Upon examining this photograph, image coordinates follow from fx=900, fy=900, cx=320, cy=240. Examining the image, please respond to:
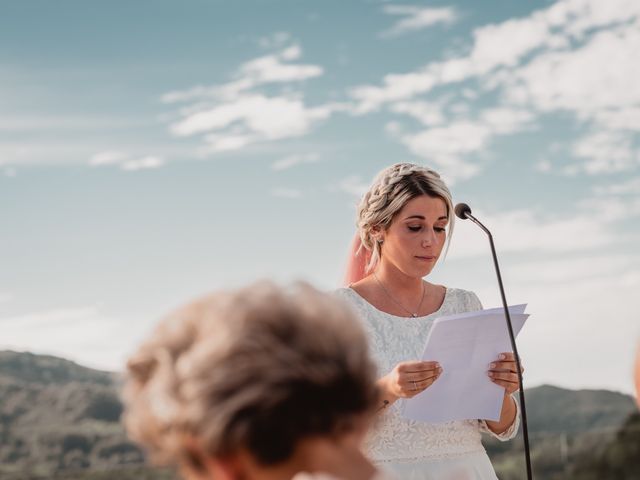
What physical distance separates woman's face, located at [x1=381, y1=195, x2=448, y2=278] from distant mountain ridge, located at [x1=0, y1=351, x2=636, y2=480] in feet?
26.2

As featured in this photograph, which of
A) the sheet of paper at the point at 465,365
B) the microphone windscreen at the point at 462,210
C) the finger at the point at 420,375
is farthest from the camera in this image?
the microphone windscreen at the point at 462,210

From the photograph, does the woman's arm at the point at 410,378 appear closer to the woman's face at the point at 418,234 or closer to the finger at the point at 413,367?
the finger at the point at 413,367

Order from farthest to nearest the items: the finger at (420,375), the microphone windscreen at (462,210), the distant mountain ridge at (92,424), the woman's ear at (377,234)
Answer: the distant mountain ridge at (92,424), the woman's ear at (377,234), the microphone windscreen at (462,210), the finger at (420,375)

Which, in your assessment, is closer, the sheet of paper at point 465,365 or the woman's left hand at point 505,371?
the sheet of paper at point 465,365

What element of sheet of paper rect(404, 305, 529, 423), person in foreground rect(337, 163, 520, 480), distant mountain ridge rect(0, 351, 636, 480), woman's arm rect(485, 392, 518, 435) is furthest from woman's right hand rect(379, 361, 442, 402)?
distant mountain ridge rect(0, 351, 636, 480)

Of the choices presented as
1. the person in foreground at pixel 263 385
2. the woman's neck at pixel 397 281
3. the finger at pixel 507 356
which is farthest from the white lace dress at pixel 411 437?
the person in foreground at pixel 263 385

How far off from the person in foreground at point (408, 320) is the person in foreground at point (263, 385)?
2760 millimetres

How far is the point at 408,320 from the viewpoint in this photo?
4.15 meters

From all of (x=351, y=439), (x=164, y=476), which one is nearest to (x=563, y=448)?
(x=164, y=476)

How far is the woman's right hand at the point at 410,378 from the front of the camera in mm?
3459

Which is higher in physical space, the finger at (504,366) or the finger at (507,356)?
the finger at (507,356)

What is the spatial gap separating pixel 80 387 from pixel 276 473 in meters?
20.3

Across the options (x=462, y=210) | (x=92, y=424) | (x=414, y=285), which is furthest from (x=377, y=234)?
(x=92, y=424)

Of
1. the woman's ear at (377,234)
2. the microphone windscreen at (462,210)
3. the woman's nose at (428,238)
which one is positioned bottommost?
the woman's nose at (428,238)
